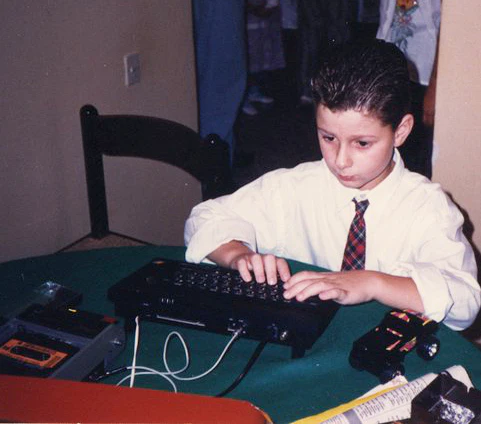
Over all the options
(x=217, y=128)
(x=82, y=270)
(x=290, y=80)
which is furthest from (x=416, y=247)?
(x=290, y=80)

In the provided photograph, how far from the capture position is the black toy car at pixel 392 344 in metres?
0.83

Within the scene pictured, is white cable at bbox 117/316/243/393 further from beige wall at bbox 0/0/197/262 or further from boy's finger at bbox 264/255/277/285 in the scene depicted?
beige wall at bbox 0/0/197/262

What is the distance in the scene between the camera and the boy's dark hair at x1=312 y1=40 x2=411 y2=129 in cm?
107

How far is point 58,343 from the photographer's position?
0.83 m

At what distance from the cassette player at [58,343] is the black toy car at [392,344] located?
0.34 m

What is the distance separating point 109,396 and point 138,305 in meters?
0.47

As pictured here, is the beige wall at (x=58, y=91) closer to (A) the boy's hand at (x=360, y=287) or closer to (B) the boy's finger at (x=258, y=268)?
(B) the boy's finger at (x=258, y=268)

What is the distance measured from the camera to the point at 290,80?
527 cm

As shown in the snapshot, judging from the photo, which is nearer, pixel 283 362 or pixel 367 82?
pixel 283 362

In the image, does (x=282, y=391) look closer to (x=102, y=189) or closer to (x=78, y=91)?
(x=102, y=189)

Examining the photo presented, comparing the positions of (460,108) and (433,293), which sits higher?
(460,108)

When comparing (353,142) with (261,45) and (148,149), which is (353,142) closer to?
(148,149)

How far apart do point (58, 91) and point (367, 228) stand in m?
1.02

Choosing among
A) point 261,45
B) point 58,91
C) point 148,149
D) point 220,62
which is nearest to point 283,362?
point 148,149
